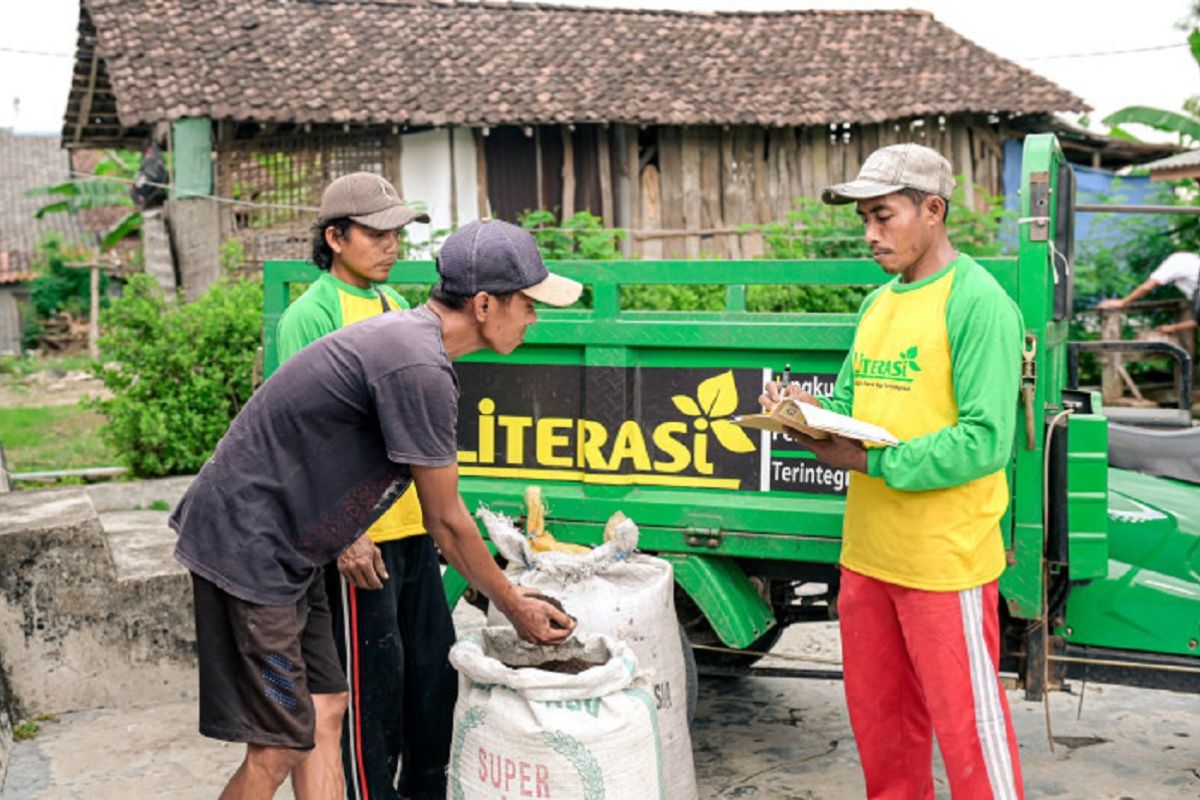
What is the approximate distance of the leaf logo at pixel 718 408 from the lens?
376 centimetres

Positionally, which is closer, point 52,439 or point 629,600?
point 629,600

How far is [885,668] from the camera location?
11.0ft

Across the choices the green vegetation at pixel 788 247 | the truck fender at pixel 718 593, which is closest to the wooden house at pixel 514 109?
the green vegetation at pixel 788 247

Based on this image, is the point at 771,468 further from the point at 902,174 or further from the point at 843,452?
the point at 902,174

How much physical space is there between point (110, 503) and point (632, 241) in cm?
855

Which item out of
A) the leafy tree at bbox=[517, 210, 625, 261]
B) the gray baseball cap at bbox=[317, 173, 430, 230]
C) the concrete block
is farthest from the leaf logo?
the leafy tree at bbox=[517, 210, 625, 261]

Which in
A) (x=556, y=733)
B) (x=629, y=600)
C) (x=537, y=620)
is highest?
(x=537, y=620)

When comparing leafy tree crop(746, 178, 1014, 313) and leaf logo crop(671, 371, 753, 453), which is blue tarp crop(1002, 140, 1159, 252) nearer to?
leafy tree crop(746, 178, 1014, 313)

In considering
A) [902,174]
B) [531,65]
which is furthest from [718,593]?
[531,65]

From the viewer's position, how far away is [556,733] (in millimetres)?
2904

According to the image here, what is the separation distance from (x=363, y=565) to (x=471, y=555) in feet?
2.19

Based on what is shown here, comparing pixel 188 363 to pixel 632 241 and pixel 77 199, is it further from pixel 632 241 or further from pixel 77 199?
pixel 77 199

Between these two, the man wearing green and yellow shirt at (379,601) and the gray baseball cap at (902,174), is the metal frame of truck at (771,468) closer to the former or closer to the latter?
the gray baseball cap at (902,174)

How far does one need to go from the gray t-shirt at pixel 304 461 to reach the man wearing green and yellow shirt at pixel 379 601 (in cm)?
58
